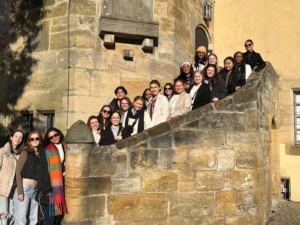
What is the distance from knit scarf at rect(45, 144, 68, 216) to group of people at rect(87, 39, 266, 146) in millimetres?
753

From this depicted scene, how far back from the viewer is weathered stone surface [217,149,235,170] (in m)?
5.96

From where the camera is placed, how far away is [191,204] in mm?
5707

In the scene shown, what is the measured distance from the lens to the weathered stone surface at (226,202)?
5.87 meters

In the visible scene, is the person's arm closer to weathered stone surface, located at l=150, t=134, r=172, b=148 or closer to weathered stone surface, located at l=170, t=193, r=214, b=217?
weathered stone surface, located at l=150, t=134, r=172, b=148

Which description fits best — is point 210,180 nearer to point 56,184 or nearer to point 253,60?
point 56,184

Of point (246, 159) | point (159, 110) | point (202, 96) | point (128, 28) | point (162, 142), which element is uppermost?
point (128, 28)

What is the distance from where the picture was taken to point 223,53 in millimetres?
11461

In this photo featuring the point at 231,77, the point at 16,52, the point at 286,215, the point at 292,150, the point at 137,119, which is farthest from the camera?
the point at 292,150

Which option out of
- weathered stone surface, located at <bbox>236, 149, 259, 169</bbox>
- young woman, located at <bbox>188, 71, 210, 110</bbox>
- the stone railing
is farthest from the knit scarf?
weathered stone surface, located at <bbox>236, 149, 259, 169</bbox>

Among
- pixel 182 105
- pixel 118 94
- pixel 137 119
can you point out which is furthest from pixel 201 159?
pixel 118 94

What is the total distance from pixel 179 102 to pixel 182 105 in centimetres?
8

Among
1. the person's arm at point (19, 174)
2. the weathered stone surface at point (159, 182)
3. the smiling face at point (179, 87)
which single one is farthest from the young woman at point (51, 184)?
the smiling face at point (179, 87)

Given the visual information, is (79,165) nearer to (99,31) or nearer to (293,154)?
(99,31)

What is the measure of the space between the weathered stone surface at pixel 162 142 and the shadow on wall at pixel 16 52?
12.6ft
